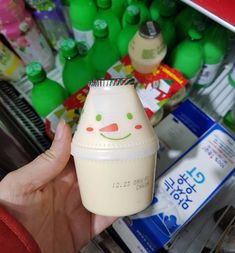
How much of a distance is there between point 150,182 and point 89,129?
17 cm

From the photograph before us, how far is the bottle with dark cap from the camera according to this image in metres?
0.79

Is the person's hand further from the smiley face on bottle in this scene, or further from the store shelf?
the store shelf

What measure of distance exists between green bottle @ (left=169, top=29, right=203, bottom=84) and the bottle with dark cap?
3.5 inches

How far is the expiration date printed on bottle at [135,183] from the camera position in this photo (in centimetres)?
57

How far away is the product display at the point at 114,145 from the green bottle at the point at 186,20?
45 cm

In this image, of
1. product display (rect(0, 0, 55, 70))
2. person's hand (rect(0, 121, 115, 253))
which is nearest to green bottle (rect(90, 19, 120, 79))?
product display (rect(0, 0, 55, 70))

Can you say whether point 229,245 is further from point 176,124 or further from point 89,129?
point 89,129

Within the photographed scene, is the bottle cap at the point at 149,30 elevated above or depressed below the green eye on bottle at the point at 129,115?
above

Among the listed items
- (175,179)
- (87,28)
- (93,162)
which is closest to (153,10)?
(87,28)

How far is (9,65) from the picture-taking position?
1066mm

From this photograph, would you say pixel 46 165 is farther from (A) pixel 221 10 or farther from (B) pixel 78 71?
(A) pixel 221 10

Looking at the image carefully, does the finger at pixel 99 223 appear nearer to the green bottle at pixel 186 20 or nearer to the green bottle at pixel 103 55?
the green bottle at pixel 103 55

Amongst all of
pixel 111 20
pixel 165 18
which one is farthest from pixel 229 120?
pixel 111 20

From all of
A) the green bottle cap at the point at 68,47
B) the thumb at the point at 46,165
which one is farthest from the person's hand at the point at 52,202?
the green bottle cap at the point at 68,47
